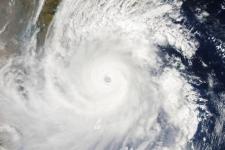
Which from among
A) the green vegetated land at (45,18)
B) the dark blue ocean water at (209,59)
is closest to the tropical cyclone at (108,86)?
the green vegetated land at (45,18)

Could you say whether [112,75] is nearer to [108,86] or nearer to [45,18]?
[108,86]

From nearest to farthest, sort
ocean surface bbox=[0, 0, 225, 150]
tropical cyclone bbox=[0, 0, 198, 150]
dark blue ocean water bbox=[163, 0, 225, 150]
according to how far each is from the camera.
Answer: ocean surface bbox=[0, 0, 225, 150]
tropical cyclone bbox=[0, 0, 198, 150]
dark blue ocean water bbox=[163, 0, 225, 150]

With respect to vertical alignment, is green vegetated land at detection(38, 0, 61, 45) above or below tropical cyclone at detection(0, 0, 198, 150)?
above

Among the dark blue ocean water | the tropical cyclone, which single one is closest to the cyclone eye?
the tropical cyclone

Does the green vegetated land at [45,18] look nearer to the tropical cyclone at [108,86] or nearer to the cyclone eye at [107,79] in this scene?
the tropical cyclone at [108,86]

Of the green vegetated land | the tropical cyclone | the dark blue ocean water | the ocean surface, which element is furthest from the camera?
the dark blue ocean water

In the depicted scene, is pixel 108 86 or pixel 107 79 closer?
pixel 108 86

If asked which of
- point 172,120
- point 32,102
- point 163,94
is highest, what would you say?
point 32,102

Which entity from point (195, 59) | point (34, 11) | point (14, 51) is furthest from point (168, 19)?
point (14, 51)

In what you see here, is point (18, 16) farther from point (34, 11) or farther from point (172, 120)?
point (172, 120)

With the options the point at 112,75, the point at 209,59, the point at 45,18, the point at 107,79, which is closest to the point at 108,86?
the point at 107,79

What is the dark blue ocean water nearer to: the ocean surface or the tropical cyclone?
the ocean surface
